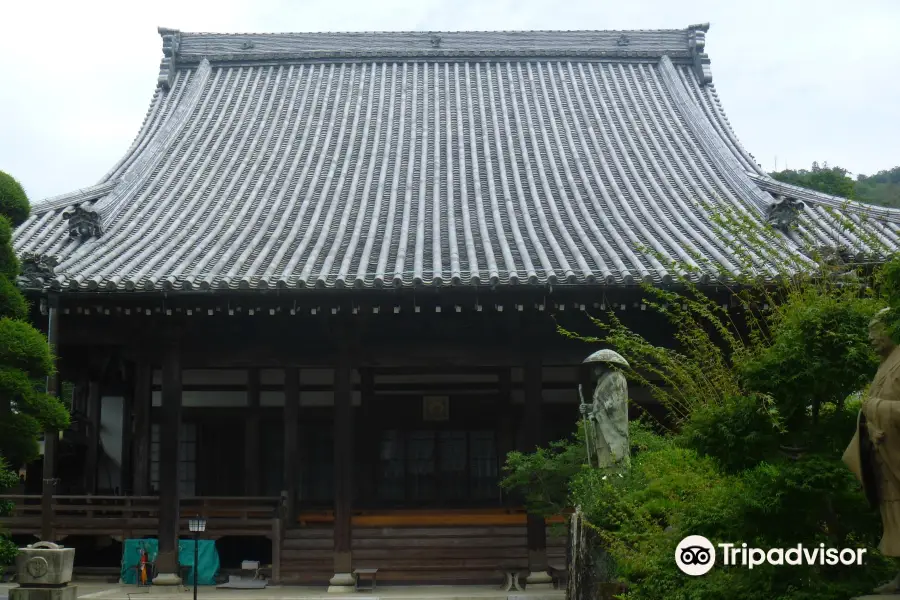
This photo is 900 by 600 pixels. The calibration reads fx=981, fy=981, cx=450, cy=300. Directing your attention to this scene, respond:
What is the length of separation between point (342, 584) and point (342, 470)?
1.50 m

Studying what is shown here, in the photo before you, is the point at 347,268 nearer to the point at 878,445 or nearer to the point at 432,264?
the point at 432,264

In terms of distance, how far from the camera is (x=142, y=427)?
14781mm

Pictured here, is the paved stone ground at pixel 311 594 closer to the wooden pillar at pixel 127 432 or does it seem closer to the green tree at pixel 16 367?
the green tree at pixel 16 367

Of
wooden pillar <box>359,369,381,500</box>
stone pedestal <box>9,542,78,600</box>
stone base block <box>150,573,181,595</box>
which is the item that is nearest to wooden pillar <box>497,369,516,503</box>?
wooden pillar <box>359,369,381,500</box>

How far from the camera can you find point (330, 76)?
21.4 m

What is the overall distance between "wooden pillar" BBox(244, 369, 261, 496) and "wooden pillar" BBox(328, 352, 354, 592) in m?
3.52

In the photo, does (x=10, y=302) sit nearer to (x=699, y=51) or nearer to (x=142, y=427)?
(x=142, y=427)

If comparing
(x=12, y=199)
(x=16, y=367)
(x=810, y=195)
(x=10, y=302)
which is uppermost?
(x=810, y=195)

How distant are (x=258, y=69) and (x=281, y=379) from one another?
821cm

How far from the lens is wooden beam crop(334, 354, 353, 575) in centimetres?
1326

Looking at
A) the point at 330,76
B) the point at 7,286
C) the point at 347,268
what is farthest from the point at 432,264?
the point at 330,76

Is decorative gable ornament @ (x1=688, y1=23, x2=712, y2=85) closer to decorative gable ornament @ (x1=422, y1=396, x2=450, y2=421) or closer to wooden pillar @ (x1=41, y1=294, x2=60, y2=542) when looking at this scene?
decorative gable ornament @ (x1=422, y1=396, x2=450, y2=421)

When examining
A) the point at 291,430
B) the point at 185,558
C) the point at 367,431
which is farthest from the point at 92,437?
the point at 367,431

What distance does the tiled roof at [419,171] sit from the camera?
44.3 feet
